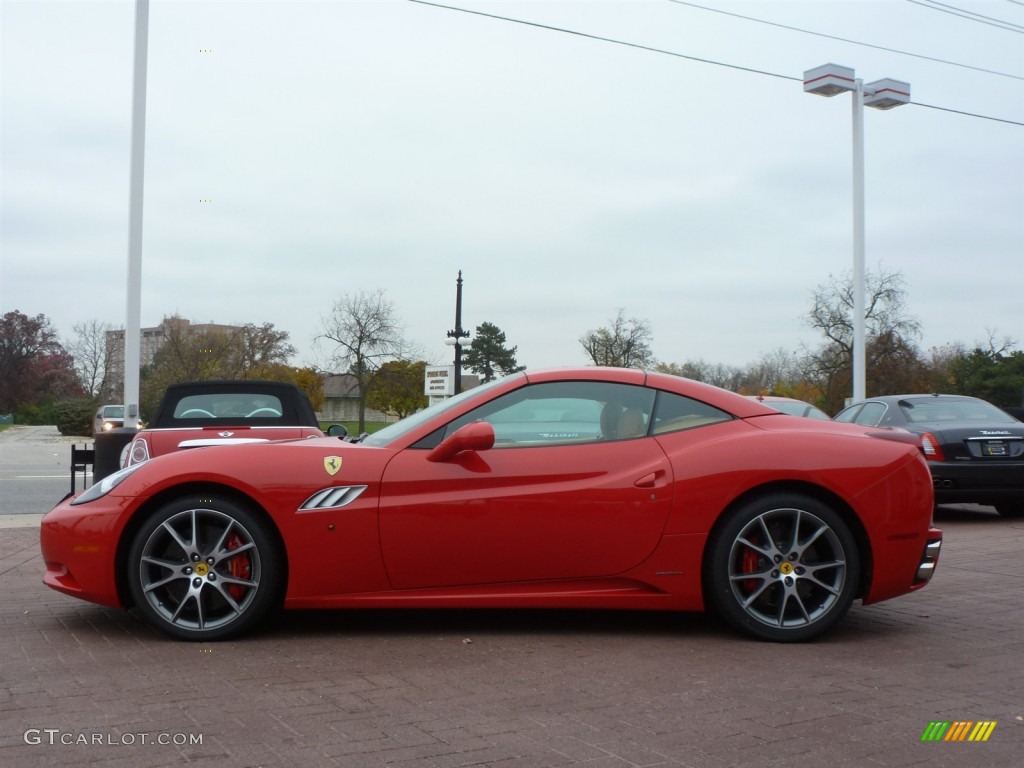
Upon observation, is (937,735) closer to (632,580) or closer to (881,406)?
(632,580)

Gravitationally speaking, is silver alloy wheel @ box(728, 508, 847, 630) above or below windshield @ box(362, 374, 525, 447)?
below

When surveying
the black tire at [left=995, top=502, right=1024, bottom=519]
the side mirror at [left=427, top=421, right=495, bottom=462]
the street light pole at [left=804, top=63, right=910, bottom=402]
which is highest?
the street light pole at [left=804, top=63, right=910, bottom=402]

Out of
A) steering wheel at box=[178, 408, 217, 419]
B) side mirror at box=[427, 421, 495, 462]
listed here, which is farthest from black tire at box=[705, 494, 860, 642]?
steering wheel at box=[178, 408, 217, 419]

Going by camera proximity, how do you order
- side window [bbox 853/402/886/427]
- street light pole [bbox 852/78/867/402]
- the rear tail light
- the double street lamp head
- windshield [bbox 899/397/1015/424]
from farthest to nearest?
1. street light pole [bbox 852/78/867/402]
2. the double street lamp head
3. side window [bbox 853/402/886/427]
4. windshield [bbox 899/397/1015/424]
5. the rear tail light

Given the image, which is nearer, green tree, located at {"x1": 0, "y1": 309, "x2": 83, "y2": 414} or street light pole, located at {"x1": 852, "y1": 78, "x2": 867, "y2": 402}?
street light pole, located at {"x1": 852, "y1": 78, "x2": 867, "y2": 402}

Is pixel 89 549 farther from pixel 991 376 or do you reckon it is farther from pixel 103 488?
pixel 991 376

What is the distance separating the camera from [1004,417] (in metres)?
11.6

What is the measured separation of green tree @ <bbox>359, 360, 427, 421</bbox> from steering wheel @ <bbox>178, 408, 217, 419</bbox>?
39.4 m

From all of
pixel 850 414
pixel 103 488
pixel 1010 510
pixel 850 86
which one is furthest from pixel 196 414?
pixel 850 86

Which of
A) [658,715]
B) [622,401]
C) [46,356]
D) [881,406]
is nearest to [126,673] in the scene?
[658,715]

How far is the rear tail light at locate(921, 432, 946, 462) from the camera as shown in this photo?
10.7m

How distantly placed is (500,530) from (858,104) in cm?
1901

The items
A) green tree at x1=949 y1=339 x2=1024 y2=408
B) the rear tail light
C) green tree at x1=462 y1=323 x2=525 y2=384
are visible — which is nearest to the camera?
the rear tail light

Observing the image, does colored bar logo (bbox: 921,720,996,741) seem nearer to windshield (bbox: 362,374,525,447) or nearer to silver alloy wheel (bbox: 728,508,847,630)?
silver alloy wheel (bbox: 728,508,847,630)
